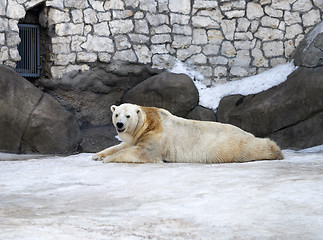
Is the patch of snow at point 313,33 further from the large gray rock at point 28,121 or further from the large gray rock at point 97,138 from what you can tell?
the large gray rock at point 28,121

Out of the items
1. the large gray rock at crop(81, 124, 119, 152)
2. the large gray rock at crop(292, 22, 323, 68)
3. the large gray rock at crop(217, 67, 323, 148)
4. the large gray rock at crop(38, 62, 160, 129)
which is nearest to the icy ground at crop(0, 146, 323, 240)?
the large gray rock at crop(81, 124, 119, 152)

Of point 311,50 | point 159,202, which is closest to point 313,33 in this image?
point 311,50

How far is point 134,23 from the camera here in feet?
34.0

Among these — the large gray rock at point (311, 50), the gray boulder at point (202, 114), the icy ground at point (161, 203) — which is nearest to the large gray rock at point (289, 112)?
the large gray rock at point (311, 50)

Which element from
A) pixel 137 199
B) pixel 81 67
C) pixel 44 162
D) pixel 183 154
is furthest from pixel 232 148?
pixel 81 67

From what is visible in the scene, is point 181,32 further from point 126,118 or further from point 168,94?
point 126,118

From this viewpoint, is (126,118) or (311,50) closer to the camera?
(126,118)

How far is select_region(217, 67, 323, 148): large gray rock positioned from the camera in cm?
898

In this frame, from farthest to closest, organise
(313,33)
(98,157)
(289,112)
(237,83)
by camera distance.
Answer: (237,83)
(313,33)
(289,112)
(98,157)

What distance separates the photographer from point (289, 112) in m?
9.19

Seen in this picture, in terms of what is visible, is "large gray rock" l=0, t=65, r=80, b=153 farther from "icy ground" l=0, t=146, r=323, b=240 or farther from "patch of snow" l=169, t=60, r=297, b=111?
"icy ground" l=0, t=146, r=323, b=240

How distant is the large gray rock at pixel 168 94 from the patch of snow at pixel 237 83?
1.04 feet

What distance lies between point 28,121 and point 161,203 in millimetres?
5740

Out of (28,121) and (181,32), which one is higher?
(181,32)
